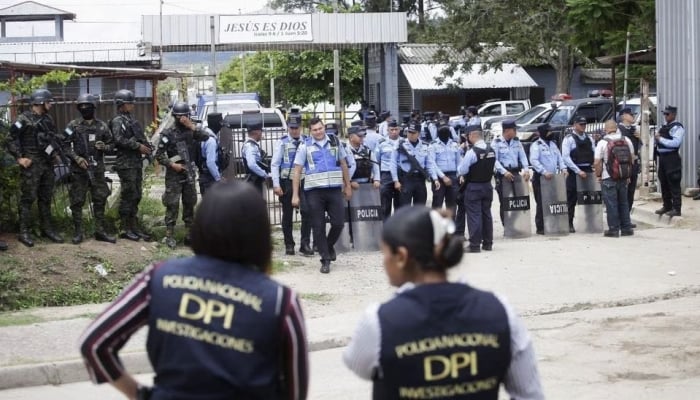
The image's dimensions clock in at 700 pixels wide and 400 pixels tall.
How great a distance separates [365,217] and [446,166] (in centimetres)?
176

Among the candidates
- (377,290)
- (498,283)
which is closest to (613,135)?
(498,283)

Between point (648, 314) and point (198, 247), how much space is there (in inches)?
321

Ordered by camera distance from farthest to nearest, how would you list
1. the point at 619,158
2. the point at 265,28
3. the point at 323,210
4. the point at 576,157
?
the point at 265,28
the point at 576,157
the point at 619,158
the point at 323,210

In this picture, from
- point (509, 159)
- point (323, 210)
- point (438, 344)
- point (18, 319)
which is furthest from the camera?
point (509, 159)

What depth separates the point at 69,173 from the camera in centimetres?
1318

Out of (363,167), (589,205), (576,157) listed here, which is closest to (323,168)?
(363,167)

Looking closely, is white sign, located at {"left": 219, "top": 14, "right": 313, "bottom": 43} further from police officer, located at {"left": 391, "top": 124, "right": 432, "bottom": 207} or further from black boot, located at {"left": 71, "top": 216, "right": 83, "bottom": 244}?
black boot, located at {"left": 71, "top": 216, "right": 83, "bottom": 244}

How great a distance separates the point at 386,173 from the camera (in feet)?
52.2

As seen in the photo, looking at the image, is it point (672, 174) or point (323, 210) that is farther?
point (672, 174)

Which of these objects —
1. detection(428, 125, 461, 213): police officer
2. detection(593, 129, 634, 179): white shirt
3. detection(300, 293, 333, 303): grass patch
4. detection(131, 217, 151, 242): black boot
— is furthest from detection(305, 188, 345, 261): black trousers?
detection(593, 129, 634, 179): white shirt

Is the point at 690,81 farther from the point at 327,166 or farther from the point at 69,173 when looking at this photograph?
the point at 69,173

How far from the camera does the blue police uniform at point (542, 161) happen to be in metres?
16.4

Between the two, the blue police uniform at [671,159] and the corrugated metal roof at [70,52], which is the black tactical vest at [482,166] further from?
the corrugated metal roof at [70,52]

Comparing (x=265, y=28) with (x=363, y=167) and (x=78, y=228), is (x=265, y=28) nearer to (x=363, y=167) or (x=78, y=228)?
(x=363, y=167)
